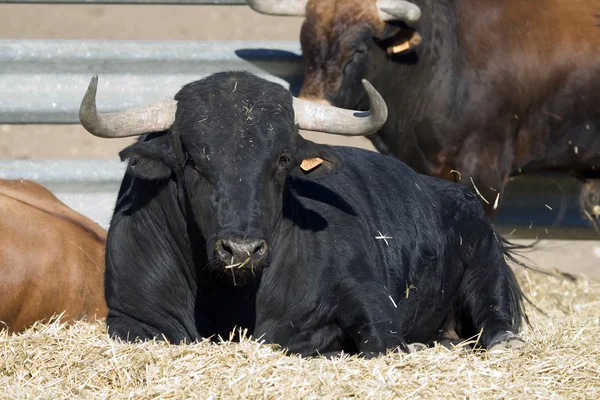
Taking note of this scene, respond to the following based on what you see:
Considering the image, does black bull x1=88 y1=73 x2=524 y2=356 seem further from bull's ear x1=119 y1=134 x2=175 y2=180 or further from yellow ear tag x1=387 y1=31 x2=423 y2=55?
yellow ear tag x1=387 y1=31 x2=423 y2=55

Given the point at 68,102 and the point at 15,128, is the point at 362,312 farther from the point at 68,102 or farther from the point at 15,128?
the point at 15,128

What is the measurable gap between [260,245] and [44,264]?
162 cm

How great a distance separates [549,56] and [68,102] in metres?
3.00

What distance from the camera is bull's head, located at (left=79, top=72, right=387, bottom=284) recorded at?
4.49 metres

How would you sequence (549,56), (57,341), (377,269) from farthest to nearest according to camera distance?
(549,56) → (377,269) → (57,341)

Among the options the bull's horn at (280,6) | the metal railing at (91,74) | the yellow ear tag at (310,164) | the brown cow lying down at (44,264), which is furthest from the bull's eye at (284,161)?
the bull's horn at (280,6)

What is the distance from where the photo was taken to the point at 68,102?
6902 millimetres

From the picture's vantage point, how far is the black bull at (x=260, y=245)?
15.3ft

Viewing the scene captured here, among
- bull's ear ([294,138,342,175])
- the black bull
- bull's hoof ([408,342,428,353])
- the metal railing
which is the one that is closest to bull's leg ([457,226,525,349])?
the black bull

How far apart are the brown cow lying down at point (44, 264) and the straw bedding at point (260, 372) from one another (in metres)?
0.63

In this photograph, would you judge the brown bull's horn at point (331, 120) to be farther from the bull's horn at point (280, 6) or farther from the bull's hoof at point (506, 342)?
the bull's horn at point (280, 6)

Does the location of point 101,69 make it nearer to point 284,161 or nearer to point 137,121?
point 137,121

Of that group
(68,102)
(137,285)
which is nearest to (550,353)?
(137,285)

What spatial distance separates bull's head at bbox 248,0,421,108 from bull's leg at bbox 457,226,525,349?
1460 mm
